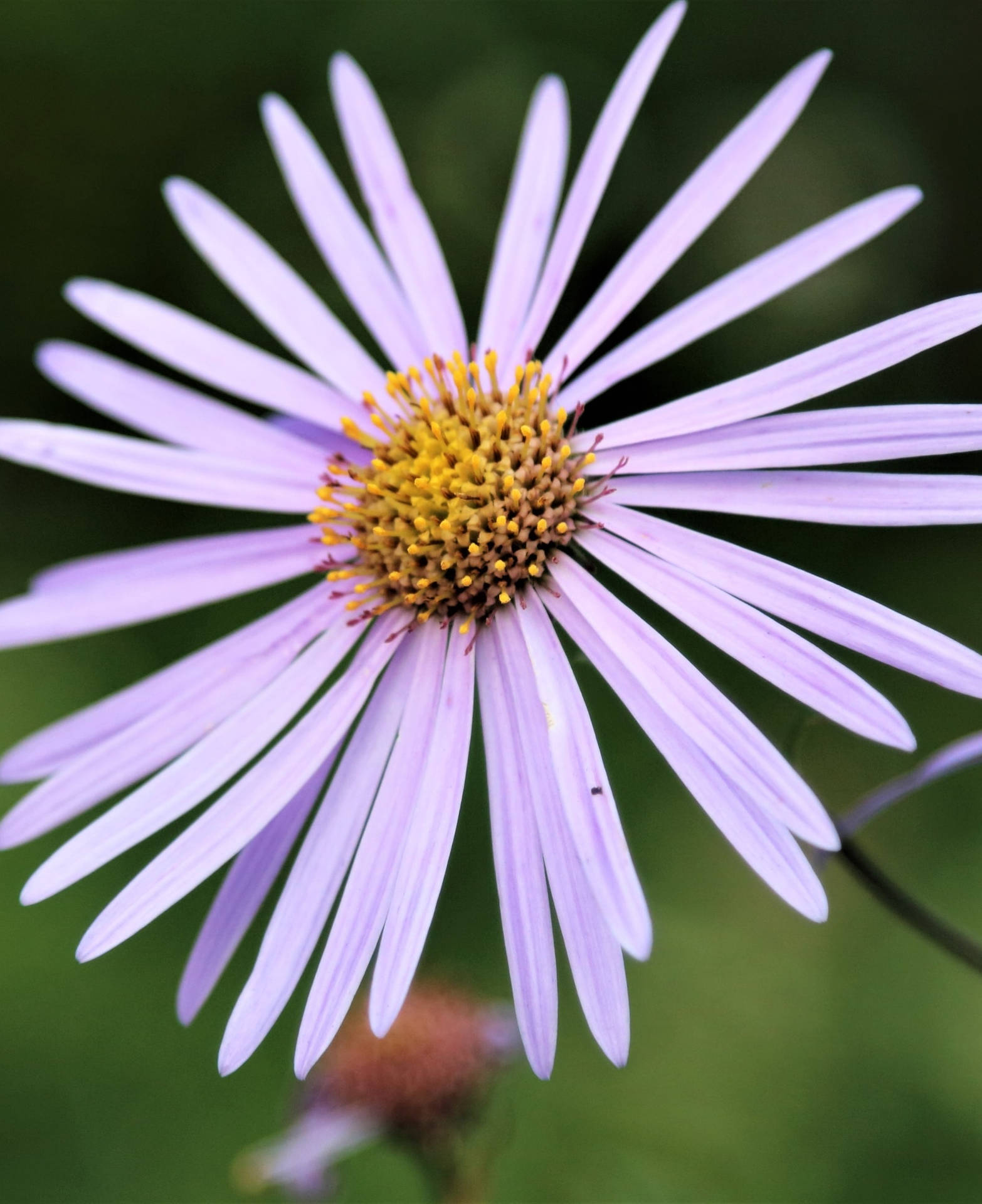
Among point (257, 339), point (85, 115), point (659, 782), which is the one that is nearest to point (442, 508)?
point (659, 782)

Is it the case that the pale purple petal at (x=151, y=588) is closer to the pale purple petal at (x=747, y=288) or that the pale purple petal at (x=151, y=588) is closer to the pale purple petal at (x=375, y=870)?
the pale purple petal at (x=375, y=870)

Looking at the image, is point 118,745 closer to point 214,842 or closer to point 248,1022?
point 214,842

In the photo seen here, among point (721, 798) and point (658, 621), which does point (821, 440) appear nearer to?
point (721, 798)

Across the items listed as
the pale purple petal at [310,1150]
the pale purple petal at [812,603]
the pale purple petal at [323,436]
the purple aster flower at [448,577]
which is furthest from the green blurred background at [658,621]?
the pale purple petal at [812,603]

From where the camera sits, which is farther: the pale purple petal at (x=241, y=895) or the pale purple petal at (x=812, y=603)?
the pale purple petal at (x=241, y=895)

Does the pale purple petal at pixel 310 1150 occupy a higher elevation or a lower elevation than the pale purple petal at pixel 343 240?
lower

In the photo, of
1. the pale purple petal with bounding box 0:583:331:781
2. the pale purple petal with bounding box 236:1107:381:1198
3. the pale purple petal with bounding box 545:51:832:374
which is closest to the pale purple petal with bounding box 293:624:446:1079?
the pale purple petal with bounding box 0:583:331:781

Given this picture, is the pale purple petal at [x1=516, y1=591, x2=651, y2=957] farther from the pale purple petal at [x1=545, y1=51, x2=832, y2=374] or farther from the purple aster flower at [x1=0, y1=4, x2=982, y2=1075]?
Answer: the pale purple petal at [x1=545, y1=51, x2=832, y2=374]

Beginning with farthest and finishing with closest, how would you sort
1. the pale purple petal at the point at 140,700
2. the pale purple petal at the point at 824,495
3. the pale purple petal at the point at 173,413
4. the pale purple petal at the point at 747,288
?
the pale purple petal at the point at 173,413 < the pale purple petal at the point at 140,700 < the pale purple petal at the point at 747,288 < the pale purple petal at the point at 824,495
